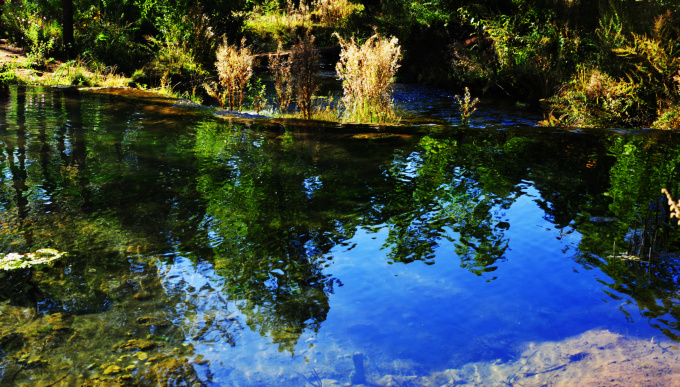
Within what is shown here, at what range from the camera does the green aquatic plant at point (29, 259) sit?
3820 mm

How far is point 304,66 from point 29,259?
Result: 264 inches

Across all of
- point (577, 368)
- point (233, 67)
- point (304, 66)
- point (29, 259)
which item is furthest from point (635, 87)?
point (29, 259)

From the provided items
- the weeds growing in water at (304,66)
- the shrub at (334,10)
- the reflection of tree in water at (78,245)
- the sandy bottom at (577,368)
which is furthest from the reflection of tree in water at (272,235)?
the shrub at (334,10)

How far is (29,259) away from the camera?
3.91m

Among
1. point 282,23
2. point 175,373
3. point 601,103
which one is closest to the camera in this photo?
point 175,373

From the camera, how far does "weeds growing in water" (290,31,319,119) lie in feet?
31.9

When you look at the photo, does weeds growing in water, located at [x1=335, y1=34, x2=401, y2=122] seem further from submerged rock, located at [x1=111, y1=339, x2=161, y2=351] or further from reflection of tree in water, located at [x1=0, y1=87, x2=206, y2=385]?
submerged rock, located at [x1=111, y1=339, x2=161, y2=351]

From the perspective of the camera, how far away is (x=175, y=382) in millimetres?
2738

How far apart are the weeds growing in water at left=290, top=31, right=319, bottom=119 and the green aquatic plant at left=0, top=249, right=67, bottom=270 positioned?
647 centimetres

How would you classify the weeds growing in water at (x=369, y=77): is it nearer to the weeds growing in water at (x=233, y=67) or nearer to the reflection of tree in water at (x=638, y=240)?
the weeds growing in water at (x=233, y=67)

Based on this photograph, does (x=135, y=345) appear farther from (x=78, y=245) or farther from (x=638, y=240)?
(x=638, y=240)

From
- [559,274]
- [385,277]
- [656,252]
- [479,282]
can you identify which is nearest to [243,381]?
[385,277]

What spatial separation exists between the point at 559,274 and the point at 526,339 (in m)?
1.01

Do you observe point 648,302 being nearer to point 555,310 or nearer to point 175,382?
point 555,310
